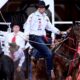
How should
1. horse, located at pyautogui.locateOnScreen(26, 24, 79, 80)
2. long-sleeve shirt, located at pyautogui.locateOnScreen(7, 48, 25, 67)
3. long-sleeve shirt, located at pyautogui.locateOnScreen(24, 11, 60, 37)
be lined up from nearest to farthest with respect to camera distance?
horse, located at pyautogui.locateOnScreen(26, 24, 79, 80)
long-sleeve shirt, located at pyautogui.locateOnScreen(7, 48, 25, 67)
long-sleeve shirt, located at pyautogui.locateOnScreen(24, 11, 60, 37)

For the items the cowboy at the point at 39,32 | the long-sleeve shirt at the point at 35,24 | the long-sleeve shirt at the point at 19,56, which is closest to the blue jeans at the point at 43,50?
the cowboy at the point at 39,32

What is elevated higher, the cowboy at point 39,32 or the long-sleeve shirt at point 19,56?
the cowboy at point 39,32

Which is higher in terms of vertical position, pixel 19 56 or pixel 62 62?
pixel 19 56

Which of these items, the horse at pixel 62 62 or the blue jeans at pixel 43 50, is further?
the blue jeans at pixel 43 50

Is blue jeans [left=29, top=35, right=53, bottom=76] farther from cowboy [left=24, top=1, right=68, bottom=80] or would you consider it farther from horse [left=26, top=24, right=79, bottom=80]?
horse [left=26, top=24, right=79, bottom=80]

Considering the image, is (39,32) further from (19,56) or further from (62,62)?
(62,62)

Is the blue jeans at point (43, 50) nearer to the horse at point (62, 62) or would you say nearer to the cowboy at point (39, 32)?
the cowboy at point (39, 32)

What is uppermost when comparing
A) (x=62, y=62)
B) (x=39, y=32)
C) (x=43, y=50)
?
(x=39, y=32)

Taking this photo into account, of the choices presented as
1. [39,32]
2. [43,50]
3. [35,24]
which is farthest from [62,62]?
[35,24]

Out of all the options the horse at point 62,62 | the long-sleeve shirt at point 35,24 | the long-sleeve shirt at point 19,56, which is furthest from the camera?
the long-sleeve shirt at point 35,24

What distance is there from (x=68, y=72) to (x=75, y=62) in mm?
339

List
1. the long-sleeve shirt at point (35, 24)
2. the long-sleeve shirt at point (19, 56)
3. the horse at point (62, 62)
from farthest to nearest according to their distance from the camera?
1. the long-sleeve shirt at point (35, 24)
2. the long-sleeve shirt at point (19, 56)
3. the horse at point (62, 62)

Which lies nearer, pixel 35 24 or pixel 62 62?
pixel 62 62

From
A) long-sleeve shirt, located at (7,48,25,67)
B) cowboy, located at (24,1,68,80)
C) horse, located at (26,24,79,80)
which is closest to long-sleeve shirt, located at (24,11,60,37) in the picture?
cowboy, located at (24,1,68,80)
